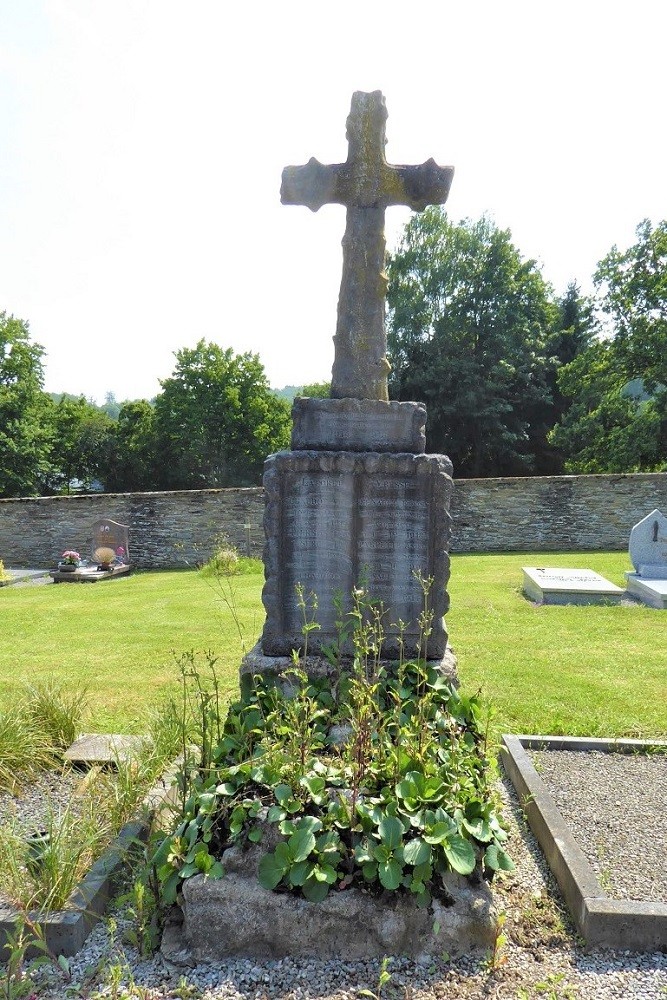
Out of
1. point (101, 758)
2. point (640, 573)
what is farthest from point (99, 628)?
point (640, 573)

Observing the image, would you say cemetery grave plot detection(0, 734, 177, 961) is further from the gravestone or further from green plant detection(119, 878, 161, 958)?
the gravestone

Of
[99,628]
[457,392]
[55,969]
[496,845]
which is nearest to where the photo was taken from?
[55,969]

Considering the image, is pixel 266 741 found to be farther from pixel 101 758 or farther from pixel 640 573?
pixel 640 573

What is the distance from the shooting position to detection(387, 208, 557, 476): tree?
28.0 metres

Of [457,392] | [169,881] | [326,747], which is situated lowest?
[169,881]

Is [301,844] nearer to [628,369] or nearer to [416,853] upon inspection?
[416,853]

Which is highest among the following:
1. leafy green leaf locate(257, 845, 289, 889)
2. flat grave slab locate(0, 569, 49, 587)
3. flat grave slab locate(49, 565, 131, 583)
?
leafy green leaf locate(257, 845, 289, 889)

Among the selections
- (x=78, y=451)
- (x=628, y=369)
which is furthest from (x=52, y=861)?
(x=78, y=451)

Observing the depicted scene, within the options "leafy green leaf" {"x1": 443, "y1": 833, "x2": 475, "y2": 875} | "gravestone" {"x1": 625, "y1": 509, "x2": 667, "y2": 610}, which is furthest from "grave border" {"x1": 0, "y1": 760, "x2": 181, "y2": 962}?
"gravestone" {"x1": 625, "y1": 509, "x2": 667, "y2": 610}

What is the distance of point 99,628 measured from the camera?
8.95 m

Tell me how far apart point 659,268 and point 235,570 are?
18.8 meters

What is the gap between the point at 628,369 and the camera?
23625 millimetres

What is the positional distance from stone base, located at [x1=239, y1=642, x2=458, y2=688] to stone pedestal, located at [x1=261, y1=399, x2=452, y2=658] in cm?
7

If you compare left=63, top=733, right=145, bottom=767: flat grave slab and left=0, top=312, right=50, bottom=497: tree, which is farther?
left=0, top=312, right=50, bottom=497: tree
